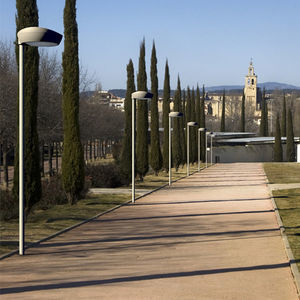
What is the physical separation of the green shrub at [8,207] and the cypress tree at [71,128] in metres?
3.09

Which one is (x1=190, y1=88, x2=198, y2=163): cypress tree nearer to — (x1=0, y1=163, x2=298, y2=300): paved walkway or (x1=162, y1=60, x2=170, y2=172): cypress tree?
(x1=162, y1=60, x2=170, y2=172): cypress tree

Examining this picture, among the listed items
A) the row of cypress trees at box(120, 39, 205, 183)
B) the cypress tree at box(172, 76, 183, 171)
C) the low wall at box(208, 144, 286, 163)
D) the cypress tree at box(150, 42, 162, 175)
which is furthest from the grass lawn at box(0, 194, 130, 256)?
the low wall at box(208, 144, 286, 163)

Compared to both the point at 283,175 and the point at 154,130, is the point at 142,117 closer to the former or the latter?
the point at 154,130

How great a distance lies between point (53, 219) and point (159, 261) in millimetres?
7094

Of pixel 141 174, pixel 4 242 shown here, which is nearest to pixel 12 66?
pixel 141 174

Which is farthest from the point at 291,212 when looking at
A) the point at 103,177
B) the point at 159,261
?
the point at 103,177

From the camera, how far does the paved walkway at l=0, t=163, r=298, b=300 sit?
834 cm

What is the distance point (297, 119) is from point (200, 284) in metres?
117

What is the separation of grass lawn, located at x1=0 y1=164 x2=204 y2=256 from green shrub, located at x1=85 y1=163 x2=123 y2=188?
545 cm

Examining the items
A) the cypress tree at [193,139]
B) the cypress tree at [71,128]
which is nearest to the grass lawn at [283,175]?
the cypress tree at [193,139]

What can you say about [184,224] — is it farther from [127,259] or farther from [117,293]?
[117,293]

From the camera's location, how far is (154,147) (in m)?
42.9

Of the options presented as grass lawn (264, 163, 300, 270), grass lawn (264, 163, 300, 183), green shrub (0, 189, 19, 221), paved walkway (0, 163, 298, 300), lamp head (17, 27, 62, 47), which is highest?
lamp head (17, 27, 62, 47)

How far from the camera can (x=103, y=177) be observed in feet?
98.8
